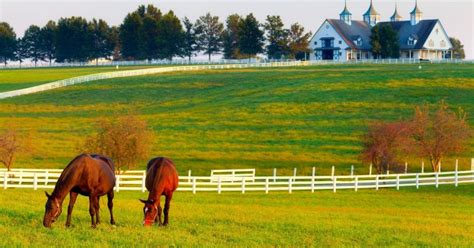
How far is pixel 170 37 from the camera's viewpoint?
569 ft

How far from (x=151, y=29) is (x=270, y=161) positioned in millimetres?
125313

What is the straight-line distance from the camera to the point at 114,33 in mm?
184375

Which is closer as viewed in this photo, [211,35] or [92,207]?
[92,207]

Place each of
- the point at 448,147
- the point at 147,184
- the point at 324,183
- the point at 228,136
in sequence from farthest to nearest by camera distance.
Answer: the point at 228,136
the point at 448,147
the point at 324,183
the point at 147,184

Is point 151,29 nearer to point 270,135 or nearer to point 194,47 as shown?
point 194,47

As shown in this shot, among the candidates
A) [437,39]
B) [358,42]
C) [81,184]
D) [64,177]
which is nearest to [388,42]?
[358,42]

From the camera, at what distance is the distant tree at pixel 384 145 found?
150 feet

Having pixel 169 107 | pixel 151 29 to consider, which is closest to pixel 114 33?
pixel 151 29

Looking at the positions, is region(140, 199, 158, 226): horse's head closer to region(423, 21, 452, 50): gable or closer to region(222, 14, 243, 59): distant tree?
region(423, 21, 452, 50): gable

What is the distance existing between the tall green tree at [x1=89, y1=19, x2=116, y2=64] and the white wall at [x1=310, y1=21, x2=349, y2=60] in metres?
50.1

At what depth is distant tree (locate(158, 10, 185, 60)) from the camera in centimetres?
17275

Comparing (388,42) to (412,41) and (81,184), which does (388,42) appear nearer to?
(412,41)

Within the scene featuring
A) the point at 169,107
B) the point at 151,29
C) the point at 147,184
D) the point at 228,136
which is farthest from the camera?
the point at 151,29

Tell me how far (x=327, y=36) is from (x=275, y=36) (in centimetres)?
1203
